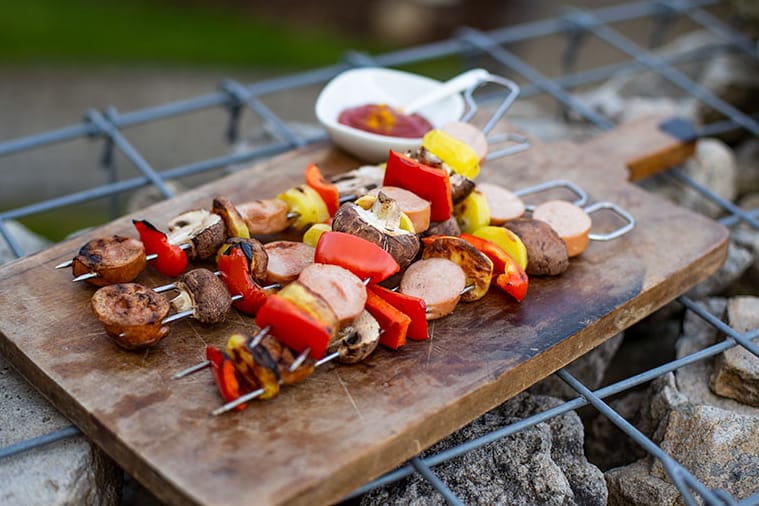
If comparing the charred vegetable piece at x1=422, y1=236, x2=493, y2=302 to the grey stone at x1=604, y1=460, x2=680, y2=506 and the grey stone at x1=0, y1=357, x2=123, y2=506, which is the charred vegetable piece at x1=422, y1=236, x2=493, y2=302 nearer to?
the grey stone at x1=604, y1=460, x2=680, y2=506

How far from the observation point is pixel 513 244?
2.77 m

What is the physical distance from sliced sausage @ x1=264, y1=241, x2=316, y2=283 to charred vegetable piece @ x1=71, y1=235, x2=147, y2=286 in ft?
1.24

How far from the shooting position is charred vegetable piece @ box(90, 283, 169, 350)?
2.33 metres

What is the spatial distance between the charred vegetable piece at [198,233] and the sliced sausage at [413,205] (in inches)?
18.9

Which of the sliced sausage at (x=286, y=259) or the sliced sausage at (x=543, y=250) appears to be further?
the sliced sausage at (x=543, y=250)

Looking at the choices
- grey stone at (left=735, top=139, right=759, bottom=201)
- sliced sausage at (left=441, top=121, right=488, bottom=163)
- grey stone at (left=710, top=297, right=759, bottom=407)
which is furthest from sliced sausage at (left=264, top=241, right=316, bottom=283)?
grey stone at (left=735, top=139, right=759, bottom=201)

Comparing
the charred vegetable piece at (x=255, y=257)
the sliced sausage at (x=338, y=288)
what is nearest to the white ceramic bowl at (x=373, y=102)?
the charred vegetable piece at (x=255, y=257)

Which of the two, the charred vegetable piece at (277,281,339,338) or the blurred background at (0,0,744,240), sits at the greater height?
the charred vegetable piece at (277,281,339,338)

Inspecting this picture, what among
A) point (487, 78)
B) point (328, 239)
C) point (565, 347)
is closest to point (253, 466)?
point (328, 239)

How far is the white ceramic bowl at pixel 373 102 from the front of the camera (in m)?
3.25

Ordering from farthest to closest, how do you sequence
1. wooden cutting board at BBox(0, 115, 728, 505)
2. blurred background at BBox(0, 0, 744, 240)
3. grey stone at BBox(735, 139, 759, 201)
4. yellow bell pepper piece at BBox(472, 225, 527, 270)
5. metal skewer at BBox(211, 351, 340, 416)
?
blurred background at BBox(0, 0, 744, 240), grey stone at BBox(735, 139, 759, 201), yellow bell pepper piece at BBox(472, 225, 527, 270), metal skewer at BBox(211, 351, 340, 416), wooden cutting board at BBox(0, 115, 728, 505)

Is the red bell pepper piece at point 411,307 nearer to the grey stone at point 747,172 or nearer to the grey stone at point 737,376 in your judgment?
the grey stone at point 737,376

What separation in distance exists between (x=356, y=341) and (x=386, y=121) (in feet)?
3.98

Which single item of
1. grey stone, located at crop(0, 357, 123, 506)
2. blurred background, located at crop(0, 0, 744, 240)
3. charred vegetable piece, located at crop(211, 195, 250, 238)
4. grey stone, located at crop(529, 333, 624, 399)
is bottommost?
blurred background, located at crop(0, 0, 744, 240)
